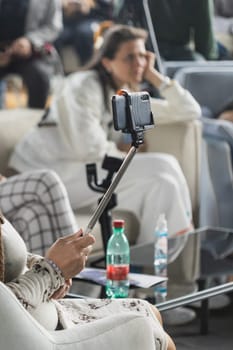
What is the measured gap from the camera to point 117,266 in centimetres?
287

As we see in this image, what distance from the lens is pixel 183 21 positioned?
455cm

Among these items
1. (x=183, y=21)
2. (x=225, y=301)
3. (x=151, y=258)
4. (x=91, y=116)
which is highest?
(x=183, y=21)

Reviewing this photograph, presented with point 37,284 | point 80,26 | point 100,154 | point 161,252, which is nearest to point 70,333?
point 37,284

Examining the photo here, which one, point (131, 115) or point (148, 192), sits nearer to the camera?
point (131, 115)

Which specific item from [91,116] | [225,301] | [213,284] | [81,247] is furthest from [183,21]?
[81,247]

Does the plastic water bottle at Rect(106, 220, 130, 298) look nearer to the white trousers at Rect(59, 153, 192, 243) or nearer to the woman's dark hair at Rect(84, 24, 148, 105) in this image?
the white trousers at Rect(59, 153, 192, 243)

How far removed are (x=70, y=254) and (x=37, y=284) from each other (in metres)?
0.11

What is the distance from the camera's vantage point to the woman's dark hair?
4.27m

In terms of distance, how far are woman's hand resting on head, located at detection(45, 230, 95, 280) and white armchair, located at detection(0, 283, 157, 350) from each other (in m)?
0.21

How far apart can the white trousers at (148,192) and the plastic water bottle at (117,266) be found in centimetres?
106

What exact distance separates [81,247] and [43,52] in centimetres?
401

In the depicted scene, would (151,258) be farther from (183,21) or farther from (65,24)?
(65,24)

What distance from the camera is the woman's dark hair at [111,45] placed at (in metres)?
4.27

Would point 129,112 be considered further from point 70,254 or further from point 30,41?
point 30,41
